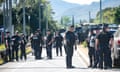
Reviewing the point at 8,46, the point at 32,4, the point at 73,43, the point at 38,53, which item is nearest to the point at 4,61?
the point at 8,46

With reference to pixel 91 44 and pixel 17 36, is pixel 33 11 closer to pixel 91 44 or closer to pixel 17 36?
pixel 17 36

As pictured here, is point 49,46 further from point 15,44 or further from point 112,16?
point 112,16

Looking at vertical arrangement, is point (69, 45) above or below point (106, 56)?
above

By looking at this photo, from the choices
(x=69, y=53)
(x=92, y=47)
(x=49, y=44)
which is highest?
(x=92, y=47)

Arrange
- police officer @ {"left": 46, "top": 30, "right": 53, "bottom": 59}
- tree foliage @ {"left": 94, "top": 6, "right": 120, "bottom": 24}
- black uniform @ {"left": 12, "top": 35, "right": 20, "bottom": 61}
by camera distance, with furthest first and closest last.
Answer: tree foliage @ {"left": 94, "top": 6, "right": 120, "bottom": 24} → police officer @ {"left": 46, "top": 30, "right": 53, "bottom": 59} → black uniform @ {"left": 12, "top": 35, "right": 20, "bottom": 61}

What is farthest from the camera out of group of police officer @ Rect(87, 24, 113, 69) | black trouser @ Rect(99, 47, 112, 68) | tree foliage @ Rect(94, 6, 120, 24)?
tree foliage @ Rect(94, 6, 120, 24)

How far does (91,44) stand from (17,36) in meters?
8.27

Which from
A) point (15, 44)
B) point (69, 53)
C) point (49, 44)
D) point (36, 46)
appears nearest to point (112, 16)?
point (36, 46)

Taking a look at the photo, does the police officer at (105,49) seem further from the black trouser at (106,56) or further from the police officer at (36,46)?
the police officer at (36,46)

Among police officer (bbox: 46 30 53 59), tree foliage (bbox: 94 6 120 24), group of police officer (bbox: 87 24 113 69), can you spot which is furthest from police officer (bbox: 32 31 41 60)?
tree foliage (bbox: 94 6 120 24)

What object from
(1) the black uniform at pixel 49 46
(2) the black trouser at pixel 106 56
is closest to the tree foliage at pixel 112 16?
(1) the black uniform at pixel 49 46

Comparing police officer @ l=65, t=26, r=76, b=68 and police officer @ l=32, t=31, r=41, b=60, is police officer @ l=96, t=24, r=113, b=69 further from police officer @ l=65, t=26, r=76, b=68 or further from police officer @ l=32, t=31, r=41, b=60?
police officer @ l=32, t=31, r=41, b=60

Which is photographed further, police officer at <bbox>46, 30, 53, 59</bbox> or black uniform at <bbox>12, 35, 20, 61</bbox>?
police officer at <bbox>46, 30, 53, 59</bbox>

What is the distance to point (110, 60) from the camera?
75.6ft
